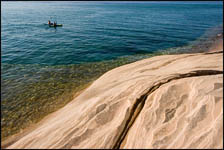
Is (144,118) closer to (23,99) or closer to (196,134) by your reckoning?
(196,134)

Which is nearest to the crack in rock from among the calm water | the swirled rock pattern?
the swirled rock pattern

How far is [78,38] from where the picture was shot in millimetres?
26359

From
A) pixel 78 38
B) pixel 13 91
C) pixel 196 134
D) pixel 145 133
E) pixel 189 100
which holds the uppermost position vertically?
pixel 78 38

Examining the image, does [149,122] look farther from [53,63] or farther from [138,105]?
[53,63]

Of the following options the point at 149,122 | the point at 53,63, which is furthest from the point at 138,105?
the point at 53,63

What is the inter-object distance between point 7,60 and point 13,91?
312 inches

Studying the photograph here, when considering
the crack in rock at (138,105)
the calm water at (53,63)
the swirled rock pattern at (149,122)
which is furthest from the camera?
→ the calm water at (53,63)

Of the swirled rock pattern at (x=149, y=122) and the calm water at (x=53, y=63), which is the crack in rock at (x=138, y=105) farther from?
the calm water at (x=53, y=63)

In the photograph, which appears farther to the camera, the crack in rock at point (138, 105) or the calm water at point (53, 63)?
the calm water at point (53, 63)

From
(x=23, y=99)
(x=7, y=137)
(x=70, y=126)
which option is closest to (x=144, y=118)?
(x=70, y=126)

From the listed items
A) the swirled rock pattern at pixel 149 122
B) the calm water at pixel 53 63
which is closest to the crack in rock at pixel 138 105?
the swirled rock pattern at pixel 149 122

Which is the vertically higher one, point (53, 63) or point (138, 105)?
point (138, 105)

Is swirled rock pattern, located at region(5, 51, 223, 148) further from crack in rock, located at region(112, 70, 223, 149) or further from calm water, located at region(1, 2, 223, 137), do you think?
calm water, located at region(1, 2, 223, 137)

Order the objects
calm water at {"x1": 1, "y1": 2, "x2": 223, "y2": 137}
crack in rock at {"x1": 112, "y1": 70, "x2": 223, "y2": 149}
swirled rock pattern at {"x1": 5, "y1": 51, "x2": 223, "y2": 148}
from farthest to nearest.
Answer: calm water at {"x1": 1, "y1": 2, "x2": 223, "y2": 137} → crack in rock at {"x1": 112, "y1": 70, "x2": 223, "y2": 149} → swirled rock pattern at {"x1": 5, "y1": 51, "x2": 223, "y2": 148}
